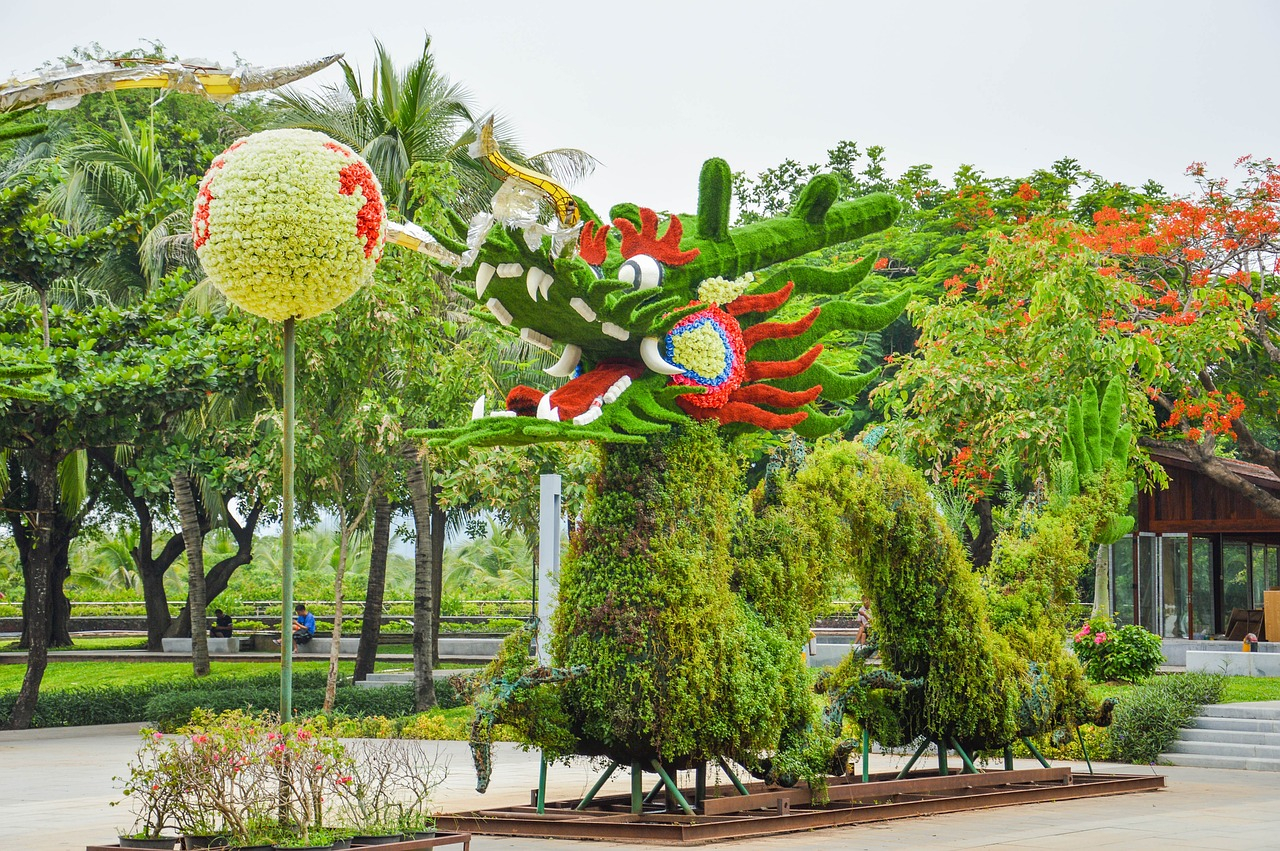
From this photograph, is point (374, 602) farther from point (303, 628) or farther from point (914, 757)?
point (914, 757)

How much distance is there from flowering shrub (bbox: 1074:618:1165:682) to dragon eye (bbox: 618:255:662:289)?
1145cm

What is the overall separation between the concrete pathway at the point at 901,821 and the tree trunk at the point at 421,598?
2.78m

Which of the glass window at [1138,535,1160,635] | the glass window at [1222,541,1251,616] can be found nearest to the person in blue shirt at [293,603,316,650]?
the glass window at [1138,535,1160,635]

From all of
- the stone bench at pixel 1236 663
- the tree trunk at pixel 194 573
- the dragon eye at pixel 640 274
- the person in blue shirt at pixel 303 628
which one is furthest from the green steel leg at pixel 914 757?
the person in blue shirt at pixel 303 628

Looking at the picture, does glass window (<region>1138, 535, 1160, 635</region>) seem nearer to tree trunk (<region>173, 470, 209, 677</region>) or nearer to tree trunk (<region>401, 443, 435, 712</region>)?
tree trunk (<region>401, 443, 435, 712</region>)

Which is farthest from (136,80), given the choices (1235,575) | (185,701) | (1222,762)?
(1235,575)

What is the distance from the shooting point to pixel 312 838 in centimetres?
690

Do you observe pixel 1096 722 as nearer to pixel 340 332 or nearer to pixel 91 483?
pixel 340 332

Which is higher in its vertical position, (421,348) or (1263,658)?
(421,348)

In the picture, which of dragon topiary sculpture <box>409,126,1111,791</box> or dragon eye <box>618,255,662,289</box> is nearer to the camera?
dragon topiary sculpture <box>409,126,1111,791</box>

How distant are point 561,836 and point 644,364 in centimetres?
312

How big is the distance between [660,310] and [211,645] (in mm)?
22081

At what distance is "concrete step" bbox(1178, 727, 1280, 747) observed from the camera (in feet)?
48.6

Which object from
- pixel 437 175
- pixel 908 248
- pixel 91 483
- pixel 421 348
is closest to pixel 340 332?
pixel 421 348
